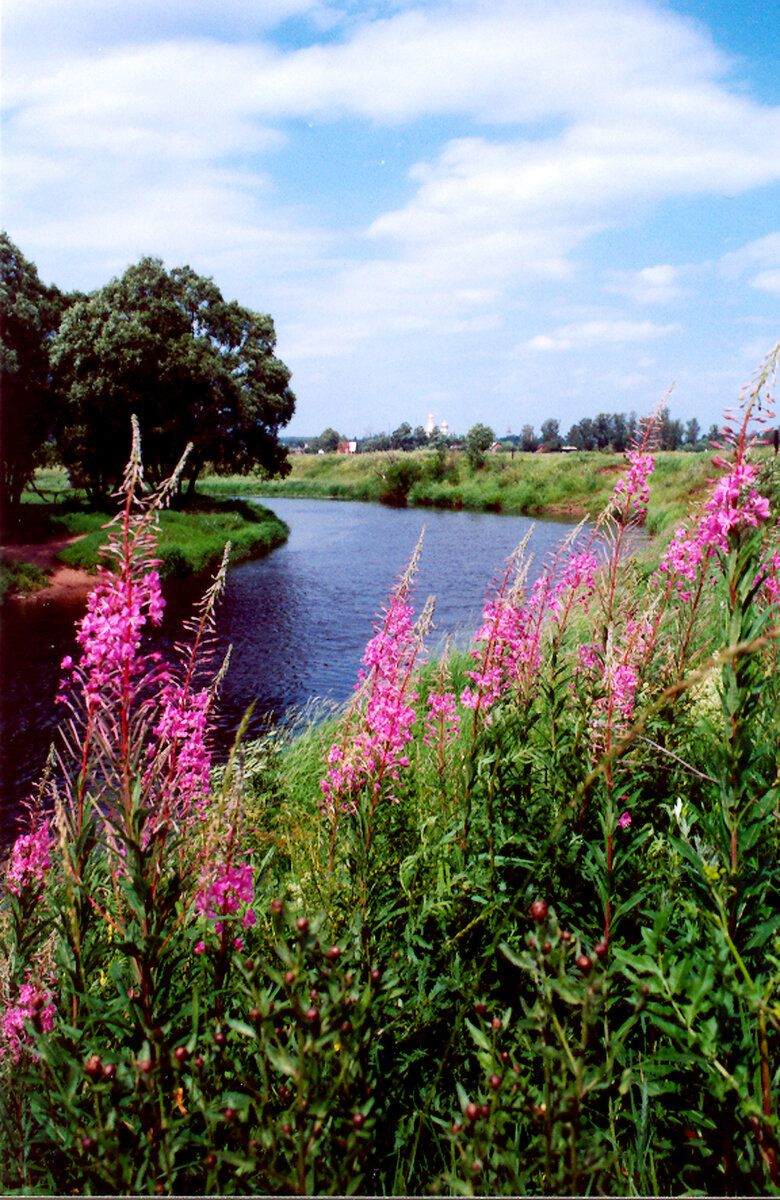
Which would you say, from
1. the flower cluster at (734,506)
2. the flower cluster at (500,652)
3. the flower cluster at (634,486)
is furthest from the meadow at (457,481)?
the flower cluster at (734,506)

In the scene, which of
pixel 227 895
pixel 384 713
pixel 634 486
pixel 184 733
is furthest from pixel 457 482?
pixel 227 895

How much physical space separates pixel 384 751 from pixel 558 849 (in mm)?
786

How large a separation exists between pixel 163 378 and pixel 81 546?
906 centimetres

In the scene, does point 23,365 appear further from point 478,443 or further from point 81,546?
point 478,443

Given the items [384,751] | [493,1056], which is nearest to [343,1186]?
[493,1056]

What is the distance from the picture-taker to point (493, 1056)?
1.36 meters

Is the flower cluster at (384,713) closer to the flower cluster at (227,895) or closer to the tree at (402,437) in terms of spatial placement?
the flower cluster at (227,895)

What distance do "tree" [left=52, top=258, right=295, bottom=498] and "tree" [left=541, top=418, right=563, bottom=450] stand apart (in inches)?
1464

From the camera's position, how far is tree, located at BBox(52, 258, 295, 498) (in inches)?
1042

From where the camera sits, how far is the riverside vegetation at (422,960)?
1318mm

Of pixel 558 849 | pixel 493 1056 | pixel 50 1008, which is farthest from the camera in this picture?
pixel 558 849

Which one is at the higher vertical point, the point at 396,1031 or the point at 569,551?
the point at 569,551

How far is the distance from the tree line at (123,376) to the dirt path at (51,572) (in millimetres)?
3188

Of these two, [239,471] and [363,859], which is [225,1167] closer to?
[363,859]
